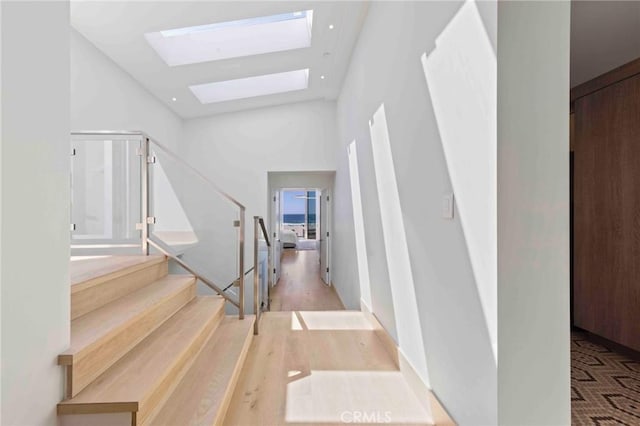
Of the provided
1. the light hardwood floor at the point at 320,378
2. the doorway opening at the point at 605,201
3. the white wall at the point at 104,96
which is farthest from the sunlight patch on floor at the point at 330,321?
the white wall at the point at 104,96

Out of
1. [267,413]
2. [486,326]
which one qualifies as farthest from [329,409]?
[486,326]

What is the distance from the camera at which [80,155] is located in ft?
10.3

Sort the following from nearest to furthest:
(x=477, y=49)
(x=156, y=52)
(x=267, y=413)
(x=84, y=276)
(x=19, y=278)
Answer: (x=19, y=278) → (x=477, y=49) → (x=267, y=413) → (x=84, y=276) → (x=156, y=52)

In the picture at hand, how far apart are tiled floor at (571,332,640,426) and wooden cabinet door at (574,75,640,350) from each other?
0.22 m

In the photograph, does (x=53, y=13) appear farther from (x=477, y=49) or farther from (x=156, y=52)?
(x=156, y=52)

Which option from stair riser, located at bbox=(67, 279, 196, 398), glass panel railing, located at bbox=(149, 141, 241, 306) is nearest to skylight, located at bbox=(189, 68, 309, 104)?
glass panel railing, located at bbox=(149, 141, 241, 306)

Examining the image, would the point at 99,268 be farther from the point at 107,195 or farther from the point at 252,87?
the point at 252,87

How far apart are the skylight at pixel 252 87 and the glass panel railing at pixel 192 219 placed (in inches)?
55.3

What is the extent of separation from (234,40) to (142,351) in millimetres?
3454

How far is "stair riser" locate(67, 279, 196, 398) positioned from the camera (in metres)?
1.42

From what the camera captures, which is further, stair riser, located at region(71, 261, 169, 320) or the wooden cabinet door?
the wooden cabinet door

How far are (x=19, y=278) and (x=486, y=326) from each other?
1751 mm

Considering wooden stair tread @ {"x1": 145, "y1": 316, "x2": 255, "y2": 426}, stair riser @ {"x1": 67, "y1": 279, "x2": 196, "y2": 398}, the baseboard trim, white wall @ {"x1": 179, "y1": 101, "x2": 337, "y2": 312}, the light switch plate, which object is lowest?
the baseboard trim

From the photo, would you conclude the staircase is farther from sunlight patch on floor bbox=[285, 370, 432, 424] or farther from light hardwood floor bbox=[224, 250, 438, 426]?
sunlight patch on floor bbox=[285, 370, 432, 424]
